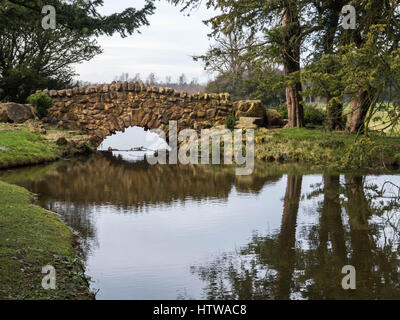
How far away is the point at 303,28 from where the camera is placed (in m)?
17.8

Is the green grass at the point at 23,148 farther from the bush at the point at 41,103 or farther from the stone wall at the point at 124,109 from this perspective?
the stone wall at the point at 124,109

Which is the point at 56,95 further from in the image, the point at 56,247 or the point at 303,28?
the point at 56,247

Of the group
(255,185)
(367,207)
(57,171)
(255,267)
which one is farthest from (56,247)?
(57,171)

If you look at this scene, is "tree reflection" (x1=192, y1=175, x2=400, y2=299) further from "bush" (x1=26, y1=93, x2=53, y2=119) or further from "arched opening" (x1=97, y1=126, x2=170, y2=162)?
"bush" (x1=26, y1=93, x2=53, y2=119)

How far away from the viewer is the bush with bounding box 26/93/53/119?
64.6 ft

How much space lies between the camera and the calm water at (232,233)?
15.0ft

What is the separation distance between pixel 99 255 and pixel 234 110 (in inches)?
646

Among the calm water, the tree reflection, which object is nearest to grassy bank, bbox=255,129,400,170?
the calm water

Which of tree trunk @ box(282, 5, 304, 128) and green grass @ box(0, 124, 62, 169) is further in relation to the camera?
tree trunk @ box(282, 5, 304, 128)

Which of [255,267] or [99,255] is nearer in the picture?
[255,267]

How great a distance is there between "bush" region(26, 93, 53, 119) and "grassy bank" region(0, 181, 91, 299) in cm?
1342

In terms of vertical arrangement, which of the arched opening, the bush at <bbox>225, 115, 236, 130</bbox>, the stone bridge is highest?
the stone bridge

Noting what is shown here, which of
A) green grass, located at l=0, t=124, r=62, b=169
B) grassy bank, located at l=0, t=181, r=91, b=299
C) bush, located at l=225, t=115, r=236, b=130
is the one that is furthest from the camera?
bush, located at l=225, t=115, r=236, b=130

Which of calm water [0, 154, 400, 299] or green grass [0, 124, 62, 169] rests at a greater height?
green grass [0, 124, 62, 169]
